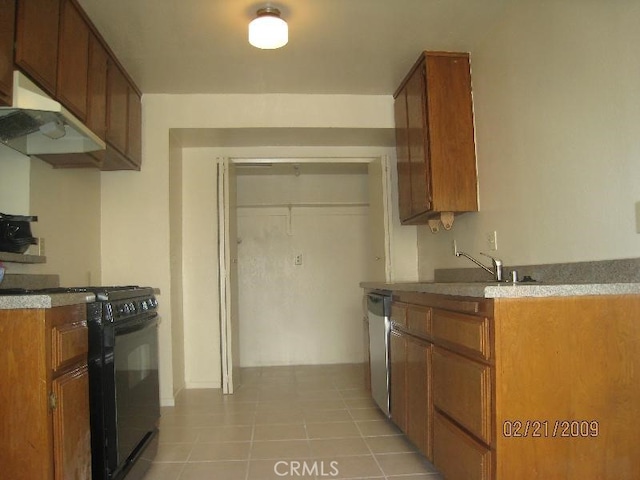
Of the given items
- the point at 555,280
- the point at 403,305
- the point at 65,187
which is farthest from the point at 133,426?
the point at 555,280

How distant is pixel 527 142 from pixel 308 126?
1.78m

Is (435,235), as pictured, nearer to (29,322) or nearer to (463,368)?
(463,368)

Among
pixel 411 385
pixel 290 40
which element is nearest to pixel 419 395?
pixel 411 385

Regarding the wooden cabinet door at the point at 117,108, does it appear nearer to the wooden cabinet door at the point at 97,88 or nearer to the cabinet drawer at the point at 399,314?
the wooden cabinet door at the point at 97,88

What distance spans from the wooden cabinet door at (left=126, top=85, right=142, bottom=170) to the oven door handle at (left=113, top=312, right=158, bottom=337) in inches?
50.6

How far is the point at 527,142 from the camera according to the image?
2.35 metres

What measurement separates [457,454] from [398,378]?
0.84 metres

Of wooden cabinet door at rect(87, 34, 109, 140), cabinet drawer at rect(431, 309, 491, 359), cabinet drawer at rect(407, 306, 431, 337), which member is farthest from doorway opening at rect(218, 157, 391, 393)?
cabinet drawer at rect(431, 309, 491, 359)

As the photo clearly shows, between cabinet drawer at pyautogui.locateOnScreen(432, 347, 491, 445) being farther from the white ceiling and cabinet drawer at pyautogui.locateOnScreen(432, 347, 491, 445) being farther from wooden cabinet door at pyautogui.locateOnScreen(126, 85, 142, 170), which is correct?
wooden cabinet door at pyautogui.locateOnScreen(126, 85, 142, 170)

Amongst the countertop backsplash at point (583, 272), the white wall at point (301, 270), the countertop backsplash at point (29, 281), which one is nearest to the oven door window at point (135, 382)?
the countertop backsplash at point (29, 281)

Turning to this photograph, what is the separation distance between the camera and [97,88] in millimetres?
2668

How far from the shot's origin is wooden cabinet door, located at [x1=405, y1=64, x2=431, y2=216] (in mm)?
3012

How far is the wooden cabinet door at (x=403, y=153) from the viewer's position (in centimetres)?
342

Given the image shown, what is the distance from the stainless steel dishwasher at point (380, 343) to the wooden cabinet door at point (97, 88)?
1963 millimetres
